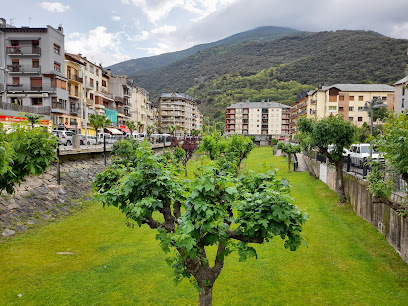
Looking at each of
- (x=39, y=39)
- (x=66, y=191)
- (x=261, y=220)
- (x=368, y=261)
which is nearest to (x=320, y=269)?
(x=368, y=261)

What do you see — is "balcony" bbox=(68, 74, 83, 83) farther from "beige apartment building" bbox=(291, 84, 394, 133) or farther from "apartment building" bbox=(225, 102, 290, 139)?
"apartment building" bbox=(225, 102, 290, 139)

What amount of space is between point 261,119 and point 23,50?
109m

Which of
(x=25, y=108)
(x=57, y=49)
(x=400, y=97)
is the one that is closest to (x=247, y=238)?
(x=25, y=108)

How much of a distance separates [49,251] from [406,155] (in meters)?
16.1

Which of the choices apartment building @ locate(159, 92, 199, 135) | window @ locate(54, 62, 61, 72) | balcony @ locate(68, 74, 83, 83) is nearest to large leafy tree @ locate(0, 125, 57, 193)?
window @ locate(54, 62, 61, 72)

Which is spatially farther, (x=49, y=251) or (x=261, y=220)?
(x=49, y=251)

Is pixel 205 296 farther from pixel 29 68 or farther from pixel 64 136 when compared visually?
pixel 29 68

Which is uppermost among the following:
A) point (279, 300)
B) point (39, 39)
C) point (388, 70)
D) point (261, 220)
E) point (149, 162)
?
point (388, 70)

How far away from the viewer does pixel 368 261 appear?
1460cm

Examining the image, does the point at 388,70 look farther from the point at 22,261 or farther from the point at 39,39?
the point at 22,261

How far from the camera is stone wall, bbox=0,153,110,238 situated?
1942 cm

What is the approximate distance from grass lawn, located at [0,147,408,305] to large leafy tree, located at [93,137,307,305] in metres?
4.43

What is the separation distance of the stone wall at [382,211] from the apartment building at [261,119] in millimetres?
123151

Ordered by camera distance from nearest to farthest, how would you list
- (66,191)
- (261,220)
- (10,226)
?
(261,220)
(10,226)
(66,191)
